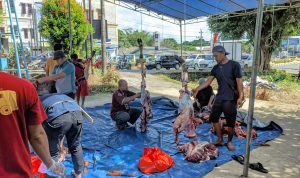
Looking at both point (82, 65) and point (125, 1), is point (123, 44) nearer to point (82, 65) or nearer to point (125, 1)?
point (125, 1)

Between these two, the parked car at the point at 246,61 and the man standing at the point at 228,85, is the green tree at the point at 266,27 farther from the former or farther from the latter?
the man standing at the point at 228,85

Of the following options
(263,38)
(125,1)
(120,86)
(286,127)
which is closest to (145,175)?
(120,86)

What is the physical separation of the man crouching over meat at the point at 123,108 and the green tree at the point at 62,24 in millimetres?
8809

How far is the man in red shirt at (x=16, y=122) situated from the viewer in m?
1.57

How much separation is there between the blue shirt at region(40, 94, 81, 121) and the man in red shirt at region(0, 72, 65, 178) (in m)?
1.11

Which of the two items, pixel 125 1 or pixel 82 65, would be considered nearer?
pixel 82 65

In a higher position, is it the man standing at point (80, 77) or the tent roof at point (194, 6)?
the tent roof at point (194, 6)

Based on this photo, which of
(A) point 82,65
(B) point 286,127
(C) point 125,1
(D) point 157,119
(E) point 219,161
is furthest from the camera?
(C) point 125,1

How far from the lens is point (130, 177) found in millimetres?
3621

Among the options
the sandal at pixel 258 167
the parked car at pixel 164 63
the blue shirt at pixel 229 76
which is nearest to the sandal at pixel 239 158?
the sandal at pixel 258 167

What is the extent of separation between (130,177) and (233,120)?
1.88 meters

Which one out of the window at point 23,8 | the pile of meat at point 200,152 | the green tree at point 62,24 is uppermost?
the window at point 23,8

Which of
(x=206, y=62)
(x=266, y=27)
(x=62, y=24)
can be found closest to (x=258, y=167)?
(x=62, y=24)

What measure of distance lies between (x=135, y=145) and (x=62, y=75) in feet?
5.39
